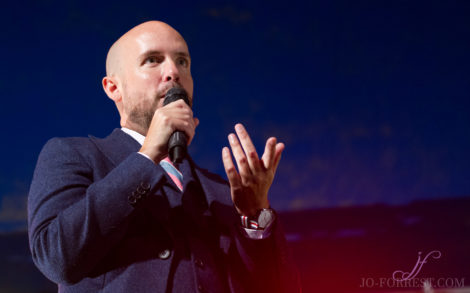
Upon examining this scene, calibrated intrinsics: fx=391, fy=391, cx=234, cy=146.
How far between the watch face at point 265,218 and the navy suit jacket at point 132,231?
0.04m

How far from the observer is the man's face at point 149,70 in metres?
1.25

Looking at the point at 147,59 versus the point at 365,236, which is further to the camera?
the point at 365,236

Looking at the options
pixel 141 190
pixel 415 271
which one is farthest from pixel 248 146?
pixel 415 271

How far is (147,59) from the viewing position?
132cm

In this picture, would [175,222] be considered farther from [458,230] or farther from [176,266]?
[458,230]

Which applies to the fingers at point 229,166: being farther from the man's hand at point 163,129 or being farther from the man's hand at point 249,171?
the man's hand at point 163,129

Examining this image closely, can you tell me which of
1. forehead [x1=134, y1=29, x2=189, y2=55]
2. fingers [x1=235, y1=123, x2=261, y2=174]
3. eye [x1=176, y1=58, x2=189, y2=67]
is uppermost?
forehead [x1=134, y1=29, x2=189, y2=55]

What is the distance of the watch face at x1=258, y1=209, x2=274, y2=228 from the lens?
3.80 ft

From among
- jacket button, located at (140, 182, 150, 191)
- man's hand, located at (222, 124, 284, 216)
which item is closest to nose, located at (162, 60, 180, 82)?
man's hand, located at (222, 124, 284, 216)

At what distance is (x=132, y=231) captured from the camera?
0.99 metres

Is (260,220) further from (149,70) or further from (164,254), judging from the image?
A: (149,70)

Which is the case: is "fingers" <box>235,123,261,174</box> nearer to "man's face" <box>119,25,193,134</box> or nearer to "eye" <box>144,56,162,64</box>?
"man's face" <box>119,25,193,134</box>

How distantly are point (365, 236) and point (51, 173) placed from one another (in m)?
2.84

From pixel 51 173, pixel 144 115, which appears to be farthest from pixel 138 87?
pixel 51 173
